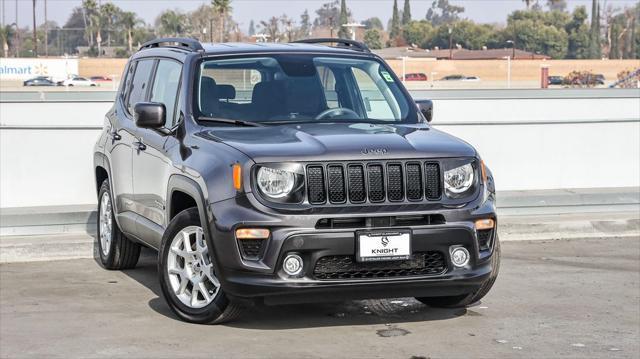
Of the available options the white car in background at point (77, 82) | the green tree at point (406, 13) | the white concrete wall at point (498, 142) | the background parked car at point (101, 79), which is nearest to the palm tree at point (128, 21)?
the green tree at point (406, 13)

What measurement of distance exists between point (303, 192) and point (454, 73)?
337 feet

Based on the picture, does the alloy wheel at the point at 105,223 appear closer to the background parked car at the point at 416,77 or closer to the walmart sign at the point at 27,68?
the walmart sign at the point at 27,68

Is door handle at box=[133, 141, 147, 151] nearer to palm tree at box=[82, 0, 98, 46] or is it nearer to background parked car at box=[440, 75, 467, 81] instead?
background parked car at box=[440, 75, 467, 81]

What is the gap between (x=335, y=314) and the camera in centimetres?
765

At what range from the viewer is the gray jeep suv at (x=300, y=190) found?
6645mm

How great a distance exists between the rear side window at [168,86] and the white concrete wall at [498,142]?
4.05m

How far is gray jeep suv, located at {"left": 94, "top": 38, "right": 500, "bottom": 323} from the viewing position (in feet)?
21.8

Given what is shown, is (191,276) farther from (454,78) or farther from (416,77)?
(454,78)

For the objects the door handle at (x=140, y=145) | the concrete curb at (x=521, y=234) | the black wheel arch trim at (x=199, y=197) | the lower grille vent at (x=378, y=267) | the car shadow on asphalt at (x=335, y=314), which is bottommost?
the concrete curb at (x=521, y=234)

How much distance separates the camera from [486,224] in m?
7.05

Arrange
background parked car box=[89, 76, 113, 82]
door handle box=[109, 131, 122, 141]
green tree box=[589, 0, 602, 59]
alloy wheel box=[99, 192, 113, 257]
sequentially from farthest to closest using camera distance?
green tree box=[589, 0, 602, 59] → background parked car box=[89, 76, 113, 82] → alloy wheel box=[99, 192, 113, 257] → door handle box=[109, 131, 122, 141]

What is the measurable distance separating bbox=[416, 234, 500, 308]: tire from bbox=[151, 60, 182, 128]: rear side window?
2143 millimetres

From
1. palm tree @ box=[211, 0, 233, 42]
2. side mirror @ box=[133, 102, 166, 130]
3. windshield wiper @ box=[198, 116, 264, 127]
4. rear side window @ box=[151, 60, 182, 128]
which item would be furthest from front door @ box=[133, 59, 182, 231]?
palm tree @ box=[211, 0, 233, 42]

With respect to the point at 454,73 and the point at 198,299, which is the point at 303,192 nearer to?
the point at 198,299
